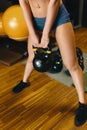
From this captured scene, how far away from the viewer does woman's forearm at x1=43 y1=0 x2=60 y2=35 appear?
4.58 ft

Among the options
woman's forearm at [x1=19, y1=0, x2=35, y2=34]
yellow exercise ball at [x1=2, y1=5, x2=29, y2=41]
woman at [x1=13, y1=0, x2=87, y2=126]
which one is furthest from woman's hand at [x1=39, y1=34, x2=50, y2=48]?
yellow exercise ball at [x1=2, y1=5, x2=29, y2=41]

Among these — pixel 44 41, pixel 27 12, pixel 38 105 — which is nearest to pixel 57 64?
pixel 38 105

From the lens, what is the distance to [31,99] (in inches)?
74.8

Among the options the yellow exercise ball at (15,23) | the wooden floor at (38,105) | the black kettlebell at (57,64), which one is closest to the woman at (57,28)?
the wooden floor at (38,105)

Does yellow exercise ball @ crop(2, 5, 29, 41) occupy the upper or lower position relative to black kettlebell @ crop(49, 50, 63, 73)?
upper

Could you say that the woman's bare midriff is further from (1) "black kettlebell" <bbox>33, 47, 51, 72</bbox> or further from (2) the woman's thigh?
(1) "black kettlebell" <bbox>33, 47, 51, 72</bbox>

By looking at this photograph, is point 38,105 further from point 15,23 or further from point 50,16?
point 15,23

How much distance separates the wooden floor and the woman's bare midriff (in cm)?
78

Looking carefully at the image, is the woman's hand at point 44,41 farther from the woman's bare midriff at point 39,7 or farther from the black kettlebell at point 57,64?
the black kettlebell at point 57,64

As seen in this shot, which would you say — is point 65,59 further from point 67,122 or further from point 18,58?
point 18,58

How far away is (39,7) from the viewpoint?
150 centimetres

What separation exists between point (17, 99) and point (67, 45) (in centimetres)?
75

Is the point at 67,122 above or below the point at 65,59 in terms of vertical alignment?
below

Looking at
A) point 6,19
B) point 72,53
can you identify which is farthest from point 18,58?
point 72,53
